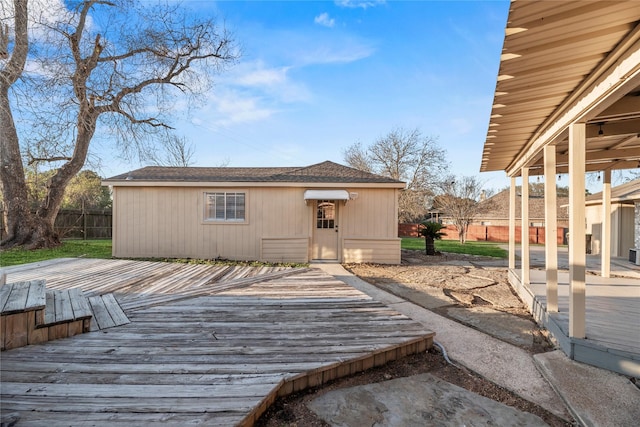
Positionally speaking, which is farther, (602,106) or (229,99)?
(229,99)

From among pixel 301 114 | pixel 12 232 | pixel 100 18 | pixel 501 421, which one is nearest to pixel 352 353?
pixel 501 421

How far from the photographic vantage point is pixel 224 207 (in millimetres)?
8859

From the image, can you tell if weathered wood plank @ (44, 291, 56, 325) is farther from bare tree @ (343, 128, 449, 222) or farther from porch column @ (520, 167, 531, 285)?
bare tree @ (343, 128, 449, 222)

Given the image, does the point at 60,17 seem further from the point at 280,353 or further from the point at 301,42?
the point at 280,353

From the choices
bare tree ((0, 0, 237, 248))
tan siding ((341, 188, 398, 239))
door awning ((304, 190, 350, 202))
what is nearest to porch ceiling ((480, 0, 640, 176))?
door awning ((304, 190, 350, 202))

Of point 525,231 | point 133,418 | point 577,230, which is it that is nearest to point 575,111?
point 577,230

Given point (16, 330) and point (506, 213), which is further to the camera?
point (506, 213)

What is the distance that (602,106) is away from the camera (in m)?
2.34

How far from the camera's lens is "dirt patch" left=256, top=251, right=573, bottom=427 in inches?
75.7

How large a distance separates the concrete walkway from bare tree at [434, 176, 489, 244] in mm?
16581

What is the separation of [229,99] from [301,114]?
3.02m

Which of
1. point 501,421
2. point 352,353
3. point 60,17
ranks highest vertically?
point 60,17

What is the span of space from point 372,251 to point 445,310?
171 inches

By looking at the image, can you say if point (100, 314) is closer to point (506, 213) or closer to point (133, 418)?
point (133, 418)
